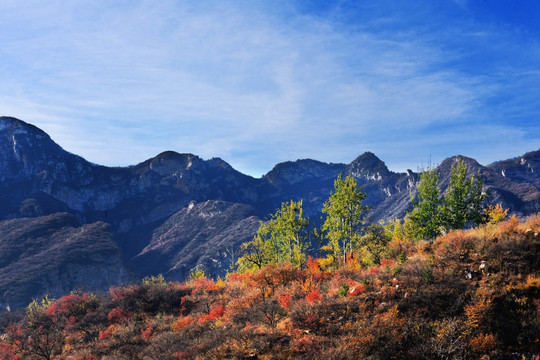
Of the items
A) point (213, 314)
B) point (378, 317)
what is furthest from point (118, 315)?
point (378, 317)

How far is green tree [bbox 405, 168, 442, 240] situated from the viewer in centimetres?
2939

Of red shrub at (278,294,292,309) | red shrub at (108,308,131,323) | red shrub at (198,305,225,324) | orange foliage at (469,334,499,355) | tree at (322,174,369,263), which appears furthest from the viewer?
tree at (322,174,369,263)

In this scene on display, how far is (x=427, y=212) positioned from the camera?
29797 mm

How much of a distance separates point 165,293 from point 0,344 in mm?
12165

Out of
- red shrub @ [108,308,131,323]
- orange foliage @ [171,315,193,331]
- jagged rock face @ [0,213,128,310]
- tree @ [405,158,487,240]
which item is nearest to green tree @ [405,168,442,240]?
tree @ [405,158,487,240]

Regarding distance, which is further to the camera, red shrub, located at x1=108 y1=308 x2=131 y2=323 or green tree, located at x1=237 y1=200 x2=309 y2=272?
green tree, located at x1=237 y1=200 x2=309 y2=272


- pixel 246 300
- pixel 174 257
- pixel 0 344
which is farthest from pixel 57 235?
pixel 246 300

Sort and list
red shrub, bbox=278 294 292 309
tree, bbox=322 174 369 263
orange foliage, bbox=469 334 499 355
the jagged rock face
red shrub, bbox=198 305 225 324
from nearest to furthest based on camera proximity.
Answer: orange foliage, bbox=469 334 499 355 → red shrub, bbox=278 294 292 309 → red shrub, bbox=198 305 225 324 → tree, bbox=322 174 369 263 → the jagged rock face

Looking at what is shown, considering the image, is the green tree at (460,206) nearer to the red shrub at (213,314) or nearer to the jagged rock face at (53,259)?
the red shrub at (213,314)

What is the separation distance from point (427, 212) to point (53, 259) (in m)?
154

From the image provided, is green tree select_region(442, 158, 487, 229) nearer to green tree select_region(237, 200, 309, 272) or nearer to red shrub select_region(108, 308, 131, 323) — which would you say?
green tree select_region(237, 200, 309, 272)

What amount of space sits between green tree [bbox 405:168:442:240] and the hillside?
448 inches

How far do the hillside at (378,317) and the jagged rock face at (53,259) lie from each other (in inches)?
4767

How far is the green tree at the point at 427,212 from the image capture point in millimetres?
29391
